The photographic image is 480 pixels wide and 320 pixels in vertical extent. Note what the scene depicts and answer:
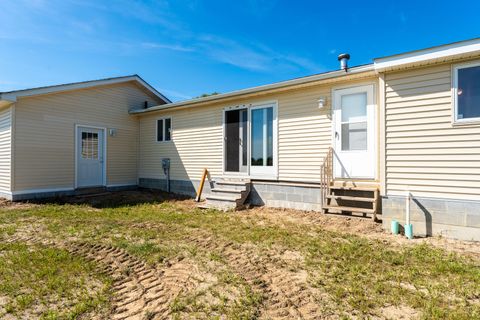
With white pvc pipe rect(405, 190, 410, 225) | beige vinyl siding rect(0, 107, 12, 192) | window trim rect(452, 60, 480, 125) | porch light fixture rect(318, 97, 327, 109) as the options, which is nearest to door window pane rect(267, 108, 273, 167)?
porch light fixture rect(318, 97, 327, 109)

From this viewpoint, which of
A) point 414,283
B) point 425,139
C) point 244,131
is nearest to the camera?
point 414,283

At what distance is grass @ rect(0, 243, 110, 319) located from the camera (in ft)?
7.86

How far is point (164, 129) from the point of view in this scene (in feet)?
33.0

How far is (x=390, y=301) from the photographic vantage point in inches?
98.5

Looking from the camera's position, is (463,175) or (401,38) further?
(401,38)

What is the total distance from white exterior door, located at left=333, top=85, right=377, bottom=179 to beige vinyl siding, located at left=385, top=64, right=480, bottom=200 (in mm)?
751

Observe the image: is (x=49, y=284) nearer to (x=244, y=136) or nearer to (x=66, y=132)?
(x=244, y=136)

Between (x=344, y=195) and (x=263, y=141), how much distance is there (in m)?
2.66

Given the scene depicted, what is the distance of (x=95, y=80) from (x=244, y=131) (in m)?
5.75

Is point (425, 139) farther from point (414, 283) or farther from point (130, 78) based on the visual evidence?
point (130, 78)

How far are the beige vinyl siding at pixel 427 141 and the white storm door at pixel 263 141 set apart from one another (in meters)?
2.99

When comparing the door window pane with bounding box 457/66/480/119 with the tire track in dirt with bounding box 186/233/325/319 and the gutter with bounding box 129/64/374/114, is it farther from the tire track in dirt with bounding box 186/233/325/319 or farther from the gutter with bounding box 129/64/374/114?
the tire track in dirt with bounding box 186/233/325/319

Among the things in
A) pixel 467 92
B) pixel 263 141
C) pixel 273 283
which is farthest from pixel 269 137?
pixel 273 283

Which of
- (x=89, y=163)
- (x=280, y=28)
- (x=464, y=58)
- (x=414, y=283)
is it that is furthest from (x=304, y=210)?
(x=280, y=28)
